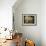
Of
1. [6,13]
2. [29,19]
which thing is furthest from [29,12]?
[6,13]

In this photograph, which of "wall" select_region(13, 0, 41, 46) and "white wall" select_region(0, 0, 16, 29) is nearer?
"white wall" select_region(0, 0, 16, 29)

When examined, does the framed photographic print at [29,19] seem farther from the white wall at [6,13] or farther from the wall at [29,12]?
the white wall at [6,13]

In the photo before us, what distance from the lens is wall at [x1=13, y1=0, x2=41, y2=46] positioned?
Answer: 5.62 metres

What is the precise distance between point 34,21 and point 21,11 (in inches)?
31.5

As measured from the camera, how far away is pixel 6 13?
433cm

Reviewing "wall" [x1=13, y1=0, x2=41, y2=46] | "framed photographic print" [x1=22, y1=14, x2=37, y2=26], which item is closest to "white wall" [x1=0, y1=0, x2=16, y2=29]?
"wall" [x1=13, y1=0, x2=41, y2=46]

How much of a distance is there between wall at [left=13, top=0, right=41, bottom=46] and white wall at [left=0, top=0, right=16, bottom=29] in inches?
50.4

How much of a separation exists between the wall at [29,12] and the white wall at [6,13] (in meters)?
1.28

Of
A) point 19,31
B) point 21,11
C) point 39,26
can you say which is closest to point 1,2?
point 21,11

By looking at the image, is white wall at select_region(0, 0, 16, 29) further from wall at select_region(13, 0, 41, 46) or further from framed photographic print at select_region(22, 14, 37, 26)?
framed photographic print at select_region(22, 14, 37, 26)

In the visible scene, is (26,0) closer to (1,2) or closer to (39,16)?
(39,16)

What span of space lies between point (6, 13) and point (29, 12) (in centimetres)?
160

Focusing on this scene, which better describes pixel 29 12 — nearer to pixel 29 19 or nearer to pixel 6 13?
pixel 29 19

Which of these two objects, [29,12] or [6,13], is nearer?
[6,13]
